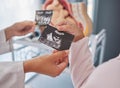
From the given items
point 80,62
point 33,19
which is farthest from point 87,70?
point 33,19

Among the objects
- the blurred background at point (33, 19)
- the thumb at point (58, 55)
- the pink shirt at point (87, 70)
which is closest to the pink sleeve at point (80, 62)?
the pink shirt at point (87, 70)

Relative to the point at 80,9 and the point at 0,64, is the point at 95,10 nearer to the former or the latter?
the point at 80,9

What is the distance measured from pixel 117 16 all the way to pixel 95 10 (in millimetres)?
264

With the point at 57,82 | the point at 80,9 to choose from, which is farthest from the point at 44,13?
the point at 57,82

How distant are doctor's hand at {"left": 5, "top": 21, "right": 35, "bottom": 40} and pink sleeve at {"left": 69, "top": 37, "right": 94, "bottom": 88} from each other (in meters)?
0.26

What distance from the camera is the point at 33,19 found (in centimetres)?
171

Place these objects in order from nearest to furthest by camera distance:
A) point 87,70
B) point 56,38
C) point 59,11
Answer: point 56,38, point 87,70, point 59,11

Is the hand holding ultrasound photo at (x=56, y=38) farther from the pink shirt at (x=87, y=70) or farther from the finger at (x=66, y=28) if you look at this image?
Answer: the pink shirt at (x=87, y=70)

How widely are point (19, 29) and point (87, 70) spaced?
39 cm

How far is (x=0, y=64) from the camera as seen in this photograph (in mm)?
587

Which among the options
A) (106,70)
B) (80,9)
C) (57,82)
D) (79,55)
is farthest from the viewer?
(57,82)

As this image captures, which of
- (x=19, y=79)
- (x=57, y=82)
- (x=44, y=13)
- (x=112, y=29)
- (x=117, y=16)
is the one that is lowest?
(x=57, y=82)

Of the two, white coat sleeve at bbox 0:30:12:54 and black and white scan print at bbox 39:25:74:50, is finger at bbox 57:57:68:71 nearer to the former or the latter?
black and white scan print at bbox 39:25:74:50

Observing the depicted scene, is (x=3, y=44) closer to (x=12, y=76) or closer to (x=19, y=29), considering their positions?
(x=19, y=29)
